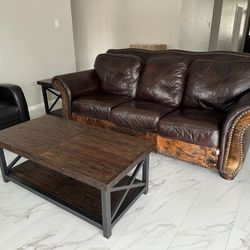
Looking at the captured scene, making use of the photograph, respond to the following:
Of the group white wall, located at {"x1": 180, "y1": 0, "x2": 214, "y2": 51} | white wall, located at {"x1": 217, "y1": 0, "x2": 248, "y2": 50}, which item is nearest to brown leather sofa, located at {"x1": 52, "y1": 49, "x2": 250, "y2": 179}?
white wall, located at {"x1": 180, "y1": 0, "x2": 214, "y2": 51}

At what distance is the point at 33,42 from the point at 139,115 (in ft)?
7.07

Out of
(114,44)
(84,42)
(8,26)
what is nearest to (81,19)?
(84,42)

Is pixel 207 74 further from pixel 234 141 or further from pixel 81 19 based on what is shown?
pixel 81 19

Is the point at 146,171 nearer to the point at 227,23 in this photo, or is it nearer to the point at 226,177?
the point at 226,177

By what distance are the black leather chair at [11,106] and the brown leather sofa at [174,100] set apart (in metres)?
0.43

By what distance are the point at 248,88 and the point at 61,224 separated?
5.91ft

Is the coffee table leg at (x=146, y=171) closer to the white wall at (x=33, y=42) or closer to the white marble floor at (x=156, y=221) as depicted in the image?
the white marble floor at (x=156, y=221)

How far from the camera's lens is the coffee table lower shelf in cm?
147

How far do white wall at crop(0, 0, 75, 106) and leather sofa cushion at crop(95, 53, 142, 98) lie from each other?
3.73 feet

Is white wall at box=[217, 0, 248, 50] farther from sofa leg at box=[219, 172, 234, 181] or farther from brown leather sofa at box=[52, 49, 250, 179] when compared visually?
sofa leg at box=[219, 172, 234, 181]

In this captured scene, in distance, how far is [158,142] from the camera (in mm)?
2127

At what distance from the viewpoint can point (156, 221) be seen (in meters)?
1.50

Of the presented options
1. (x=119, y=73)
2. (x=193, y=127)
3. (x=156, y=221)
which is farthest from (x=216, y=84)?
(x=156, y=221)

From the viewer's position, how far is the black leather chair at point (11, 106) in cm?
243
